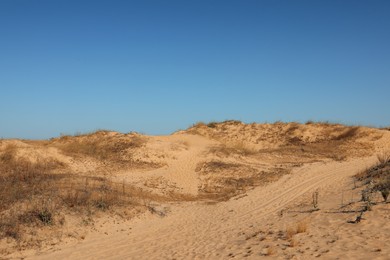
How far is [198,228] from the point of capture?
13680mm

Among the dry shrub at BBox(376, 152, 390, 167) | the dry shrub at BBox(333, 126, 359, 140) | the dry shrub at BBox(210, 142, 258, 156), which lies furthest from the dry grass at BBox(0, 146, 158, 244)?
the dry shrub at BBox(333, 126, 359, 140)

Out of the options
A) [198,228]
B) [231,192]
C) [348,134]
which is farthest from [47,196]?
[348,134]

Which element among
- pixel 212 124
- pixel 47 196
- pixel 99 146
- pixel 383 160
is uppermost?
pixel 212 124

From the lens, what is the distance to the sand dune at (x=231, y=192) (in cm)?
1032

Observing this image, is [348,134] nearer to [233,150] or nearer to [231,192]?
[233,150]

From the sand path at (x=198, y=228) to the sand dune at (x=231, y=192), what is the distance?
4 centimetres

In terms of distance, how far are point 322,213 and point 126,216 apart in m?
7.23

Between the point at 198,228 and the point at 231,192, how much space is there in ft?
19.2

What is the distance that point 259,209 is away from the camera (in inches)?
613

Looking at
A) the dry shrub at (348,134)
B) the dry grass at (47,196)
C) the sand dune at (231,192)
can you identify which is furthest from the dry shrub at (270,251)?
the dry shrub at (348,134)

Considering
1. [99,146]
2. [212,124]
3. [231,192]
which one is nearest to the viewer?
[231,192]

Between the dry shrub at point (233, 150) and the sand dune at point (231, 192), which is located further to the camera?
the dry shrub at point (233, 150)

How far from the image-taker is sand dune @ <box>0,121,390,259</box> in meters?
10.3

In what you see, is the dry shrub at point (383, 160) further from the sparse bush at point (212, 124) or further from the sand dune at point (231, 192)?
the sparse bush at point (212, 124)
